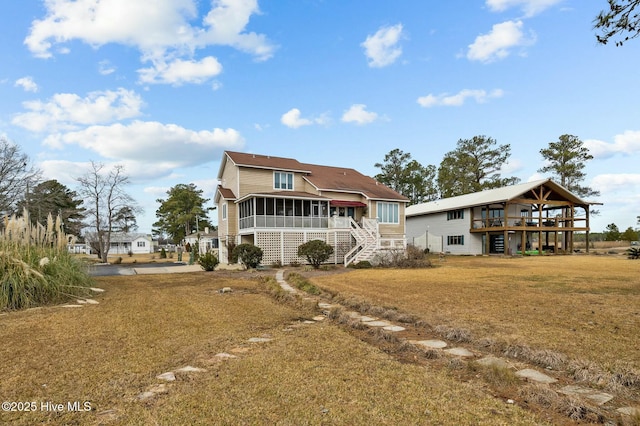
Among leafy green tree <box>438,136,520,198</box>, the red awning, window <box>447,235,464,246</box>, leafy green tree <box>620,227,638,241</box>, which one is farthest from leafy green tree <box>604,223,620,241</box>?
the red awning

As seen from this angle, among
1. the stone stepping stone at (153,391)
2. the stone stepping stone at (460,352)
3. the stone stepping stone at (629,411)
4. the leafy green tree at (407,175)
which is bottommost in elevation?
the stone stepping stone at (460,352)

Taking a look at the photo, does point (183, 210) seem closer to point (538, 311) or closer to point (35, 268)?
point (35, 268)

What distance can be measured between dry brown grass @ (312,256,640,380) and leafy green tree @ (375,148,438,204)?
134 ft

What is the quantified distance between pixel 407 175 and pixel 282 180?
30984 mm

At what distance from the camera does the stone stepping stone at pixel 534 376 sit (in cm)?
406

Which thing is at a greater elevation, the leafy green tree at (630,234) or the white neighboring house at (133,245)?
the leafy green tree at (630,234)

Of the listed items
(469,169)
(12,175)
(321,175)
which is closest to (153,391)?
(321,175)

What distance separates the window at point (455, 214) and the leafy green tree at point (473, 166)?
12.6 metres

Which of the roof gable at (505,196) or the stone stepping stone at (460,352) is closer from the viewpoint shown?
the stone stepping stone at (460,352)

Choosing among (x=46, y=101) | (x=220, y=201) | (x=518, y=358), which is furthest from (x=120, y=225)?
(x=518, y=358)

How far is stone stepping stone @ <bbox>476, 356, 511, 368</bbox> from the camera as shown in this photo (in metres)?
4.37

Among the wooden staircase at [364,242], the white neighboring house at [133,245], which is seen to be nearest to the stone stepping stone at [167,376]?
the wooden staircase at [364,242]

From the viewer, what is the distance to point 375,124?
84.2 ft

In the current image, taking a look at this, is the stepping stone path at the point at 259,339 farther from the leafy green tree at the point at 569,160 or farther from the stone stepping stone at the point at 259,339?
the leafy green tree at the point at 569,160
